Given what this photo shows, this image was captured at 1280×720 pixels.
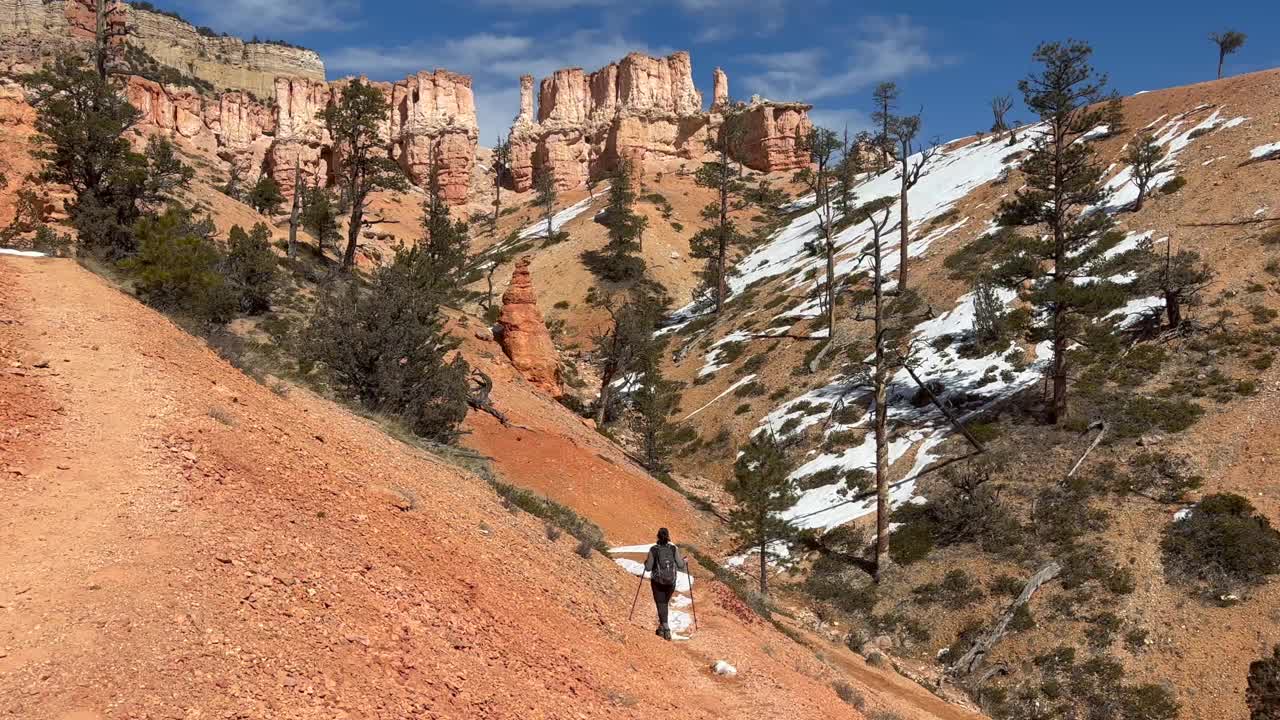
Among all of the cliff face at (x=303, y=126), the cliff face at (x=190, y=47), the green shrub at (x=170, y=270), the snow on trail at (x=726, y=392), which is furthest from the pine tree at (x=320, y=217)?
the cliff face at (x=190, y=47)

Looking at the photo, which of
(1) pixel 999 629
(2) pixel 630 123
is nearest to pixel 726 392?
(1) pixel 999 629

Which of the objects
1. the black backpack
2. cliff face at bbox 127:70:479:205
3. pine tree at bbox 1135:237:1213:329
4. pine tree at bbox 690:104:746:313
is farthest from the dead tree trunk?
cliff face at bbox 127:70:479:205

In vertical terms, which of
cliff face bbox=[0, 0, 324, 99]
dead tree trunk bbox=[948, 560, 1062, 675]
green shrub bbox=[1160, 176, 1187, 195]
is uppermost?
cliff face bbox=[0, 0, 324, 99]

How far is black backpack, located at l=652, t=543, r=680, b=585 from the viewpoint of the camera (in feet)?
33.8

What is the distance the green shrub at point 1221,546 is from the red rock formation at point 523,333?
76.7ft

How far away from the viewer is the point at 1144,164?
122 ft

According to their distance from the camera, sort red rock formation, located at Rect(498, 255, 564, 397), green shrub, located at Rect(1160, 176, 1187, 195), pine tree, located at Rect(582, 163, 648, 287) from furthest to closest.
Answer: pine tree, located at Rect(582, 163, 648, 287)
green shrub, located at Rect(1160, 176, 1187, 195)
red rock formation, located at Rect(498, 255, 564, 397)

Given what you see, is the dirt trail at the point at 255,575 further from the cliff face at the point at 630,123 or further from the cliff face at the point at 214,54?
the cliff face at the point at 214,54

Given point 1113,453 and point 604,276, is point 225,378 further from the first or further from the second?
point 604,276

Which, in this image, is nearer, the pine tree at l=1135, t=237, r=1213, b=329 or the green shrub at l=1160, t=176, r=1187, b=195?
the pine tree at l=1135, t=237, r=1213, b=329

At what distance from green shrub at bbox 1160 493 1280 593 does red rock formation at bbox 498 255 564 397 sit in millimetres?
23372

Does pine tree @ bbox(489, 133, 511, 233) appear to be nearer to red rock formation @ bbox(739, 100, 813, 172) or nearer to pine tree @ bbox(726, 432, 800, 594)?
red rock formation @ bbox(739, 100, 813, 172)

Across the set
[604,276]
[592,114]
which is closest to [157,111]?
[592,114]

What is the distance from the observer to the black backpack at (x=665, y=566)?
10297mm
